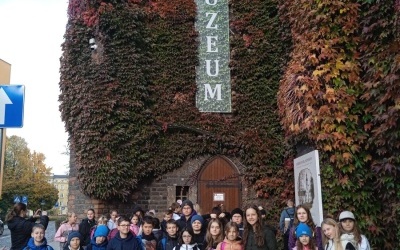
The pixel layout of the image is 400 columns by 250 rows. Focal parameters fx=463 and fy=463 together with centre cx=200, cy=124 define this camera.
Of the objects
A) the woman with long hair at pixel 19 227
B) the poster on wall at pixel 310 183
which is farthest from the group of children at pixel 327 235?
the woman with long hair at pixel 19 227

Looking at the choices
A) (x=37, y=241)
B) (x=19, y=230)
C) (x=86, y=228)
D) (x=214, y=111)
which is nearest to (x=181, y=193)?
(x=214, y=111)

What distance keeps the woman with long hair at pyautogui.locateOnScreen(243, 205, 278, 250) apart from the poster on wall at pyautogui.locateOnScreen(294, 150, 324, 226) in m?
3.45

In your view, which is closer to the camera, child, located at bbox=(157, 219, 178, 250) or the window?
child, located at bbox=(157, 219, 178, 250)

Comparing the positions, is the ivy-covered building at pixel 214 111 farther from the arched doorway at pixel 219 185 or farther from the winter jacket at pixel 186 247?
the winter jacket at pixel 186 247

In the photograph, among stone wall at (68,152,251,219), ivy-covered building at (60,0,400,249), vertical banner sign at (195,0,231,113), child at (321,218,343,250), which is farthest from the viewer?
vertical banner sign at (195,0,231,113)

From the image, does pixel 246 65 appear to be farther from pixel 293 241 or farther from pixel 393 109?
pixel 293 241

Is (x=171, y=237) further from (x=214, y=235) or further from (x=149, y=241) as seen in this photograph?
(x=214, y=235)

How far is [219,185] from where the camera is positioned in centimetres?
1439

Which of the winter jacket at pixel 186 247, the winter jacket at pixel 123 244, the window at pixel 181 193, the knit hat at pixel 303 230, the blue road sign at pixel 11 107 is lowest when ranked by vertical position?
the winter jacket at pixel 186 247

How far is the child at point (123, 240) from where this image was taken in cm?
643

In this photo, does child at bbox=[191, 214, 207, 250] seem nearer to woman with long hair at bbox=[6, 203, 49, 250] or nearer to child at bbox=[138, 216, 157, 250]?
child at bbox=[138, 216, 157, 250]

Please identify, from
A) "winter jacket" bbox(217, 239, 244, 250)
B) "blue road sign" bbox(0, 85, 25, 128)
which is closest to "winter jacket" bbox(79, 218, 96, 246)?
"winter jacket" bbox(217, 239, 244, 250)

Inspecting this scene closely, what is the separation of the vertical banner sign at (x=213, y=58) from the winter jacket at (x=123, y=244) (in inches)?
331

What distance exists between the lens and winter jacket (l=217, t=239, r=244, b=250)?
6152mm
